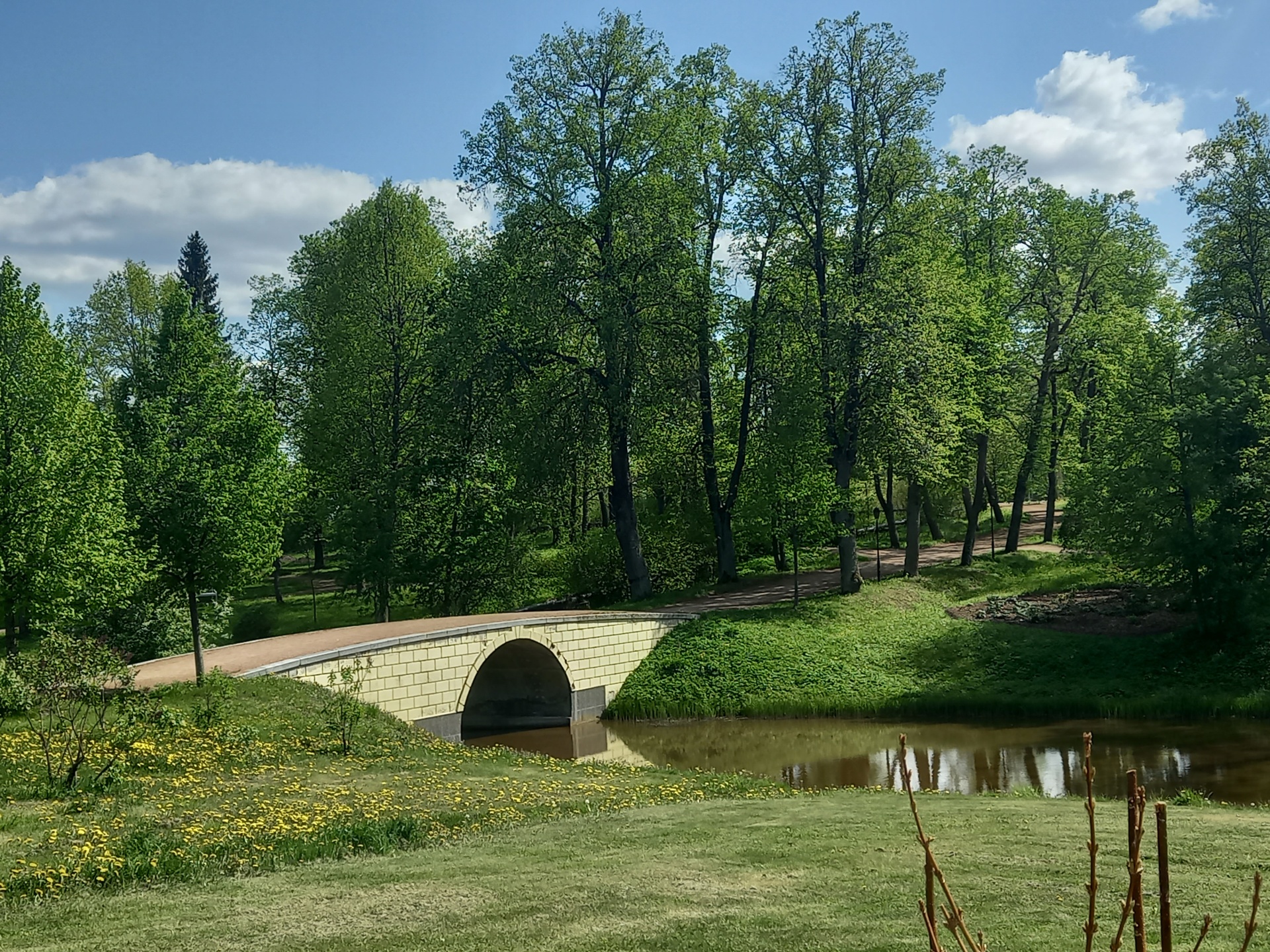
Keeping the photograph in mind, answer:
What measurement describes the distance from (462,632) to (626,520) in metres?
11.6

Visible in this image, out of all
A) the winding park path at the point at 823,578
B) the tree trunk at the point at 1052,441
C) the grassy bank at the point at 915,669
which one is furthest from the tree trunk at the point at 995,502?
the grassy bank at the point at 915,669

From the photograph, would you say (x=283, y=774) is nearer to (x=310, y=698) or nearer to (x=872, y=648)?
(x=310, y=698)

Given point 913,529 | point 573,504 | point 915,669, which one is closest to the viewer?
point 915,669

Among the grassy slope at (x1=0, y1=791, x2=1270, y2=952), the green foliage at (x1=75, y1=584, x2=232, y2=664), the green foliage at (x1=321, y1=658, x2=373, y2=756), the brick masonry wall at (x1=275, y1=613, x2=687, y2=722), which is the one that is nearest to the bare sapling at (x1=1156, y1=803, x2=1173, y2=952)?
the grassy slope at (x1=0, y1=791, x2=1270, y2=952)

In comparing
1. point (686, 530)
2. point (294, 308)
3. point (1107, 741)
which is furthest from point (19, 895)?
point (294, 308)

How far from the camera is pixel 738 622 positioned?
105 feet

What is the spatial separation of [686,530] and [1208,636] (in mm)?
18747

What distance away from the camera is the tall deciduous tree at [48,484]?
19625mm

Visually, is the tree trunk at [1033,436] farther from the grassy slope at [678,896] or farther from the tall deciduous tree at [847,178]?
the grassy slope at [678,896]

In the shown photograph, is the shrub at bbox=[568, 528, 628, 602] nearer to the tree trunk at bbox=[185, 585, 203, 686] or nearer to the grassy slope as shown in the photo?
the tree trunk at bbox=[185, 585, 203, 686]

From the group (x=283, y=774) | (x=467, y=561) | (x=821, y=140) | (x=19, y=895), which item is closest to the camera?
(x=19, y=895)

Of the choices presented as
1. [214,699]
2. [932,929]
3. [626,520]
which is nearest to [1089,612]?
[626,520]

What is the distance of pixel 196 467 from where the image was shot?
19672 mm

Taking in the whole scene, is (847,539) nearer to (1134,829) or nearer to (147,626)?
(147,626)
